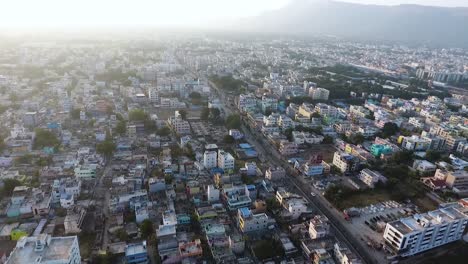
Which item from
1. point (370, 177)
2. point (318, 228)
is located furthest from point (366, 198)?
point (318, 228)

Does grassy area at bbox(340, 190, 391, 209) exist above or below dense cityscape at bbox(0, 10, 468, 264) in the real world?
below

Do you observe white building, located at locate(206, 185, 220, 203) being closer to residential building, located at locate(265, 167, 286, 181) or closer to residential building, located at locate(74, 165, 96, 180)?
residential building, located at locate(265, 167, 286, 181)

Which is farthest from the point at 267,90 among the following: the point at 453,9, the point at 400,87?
the point at 453,9

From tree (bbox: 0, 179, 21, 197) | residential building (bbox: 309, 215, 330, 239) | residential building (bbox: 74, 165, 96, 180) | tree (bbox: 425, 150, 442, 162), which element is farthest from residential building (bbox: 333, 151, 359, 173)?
tree (bbox: 0, 179, 21, 197)

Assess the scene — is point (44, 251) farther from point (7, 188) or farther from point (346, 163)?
point (346, 163)

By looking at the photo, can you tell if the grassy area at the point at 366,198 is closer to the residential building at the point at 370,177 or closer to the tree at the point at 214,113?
the residential building at the point at 370,177

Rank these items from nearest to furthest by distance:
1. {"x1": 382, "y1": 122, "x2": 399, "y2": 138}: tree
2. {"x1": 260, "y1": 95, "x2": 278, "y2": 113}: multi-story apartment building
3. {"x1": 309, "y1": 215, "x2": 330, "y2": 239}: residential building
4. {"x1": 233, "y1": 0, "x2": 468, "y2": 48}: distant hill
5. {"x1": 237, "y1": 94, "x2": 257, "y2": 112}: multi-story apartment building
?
{"x1": 309, "y1": 215, "x2": 330, "y2": 239}: residential building < {"x1": 382, "y1": 122, "x2": 399, "y2": 138}: tree < {"x1": 260, "y1": 95, "x2": 278, "y2": 113}: multi-story apartment building < {"x1": 237, "y1": 94, "x2": 257, "y2": 112}: multi-story apartment building < {"x1": 233, "y1": 0, "x2": 468, "y2": 48}: distant hill
